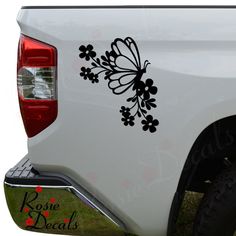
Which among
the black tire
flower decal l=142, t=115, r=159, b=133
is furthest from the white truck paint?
the black tire

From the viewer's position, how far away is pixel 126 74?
6.75 ft

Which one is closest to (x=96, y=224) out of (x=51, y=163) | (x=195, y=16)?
(x=51, y=163)

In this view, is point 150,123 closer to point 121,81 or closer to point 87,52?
point 121,81

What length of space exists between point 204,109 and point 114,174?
516 mm

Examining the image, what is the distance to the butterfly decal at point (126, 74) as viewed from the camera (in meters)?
2.05

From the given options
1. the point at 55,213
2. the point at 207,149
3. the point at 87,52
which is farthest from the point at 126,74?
the point at 55,213

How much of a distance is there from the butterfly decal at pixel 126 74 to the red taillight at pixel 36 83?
0.15 metres

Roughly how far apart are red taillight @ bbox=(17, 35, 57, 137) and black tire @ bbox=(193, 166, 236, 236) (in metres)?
0.84

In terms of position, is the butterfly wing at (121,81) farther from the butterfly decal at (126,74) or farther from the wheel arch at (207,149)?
the wheel arch at (207,149)

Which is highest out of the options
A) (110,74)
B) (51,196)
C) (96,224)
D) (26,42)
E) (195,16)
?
(195,16)

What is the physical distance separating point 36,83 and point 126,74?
42 centimetres

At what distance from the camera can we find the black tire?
216cm

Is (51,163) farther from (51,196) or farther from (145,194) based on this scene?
(145,194)

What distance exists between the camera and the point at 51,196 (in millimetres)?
2193
